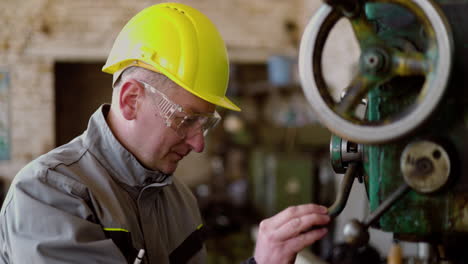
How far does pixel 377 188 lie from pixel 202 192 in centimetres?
511

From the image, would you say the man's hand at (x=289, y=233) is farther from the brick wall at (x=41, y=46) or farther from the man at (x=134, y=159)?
the brick wall at (x=41, y=46)

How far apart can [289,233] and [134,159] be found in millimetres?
562

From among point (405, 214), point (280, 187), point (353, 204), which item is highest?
point (405, 214)

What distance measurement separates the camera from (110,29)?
202 inches

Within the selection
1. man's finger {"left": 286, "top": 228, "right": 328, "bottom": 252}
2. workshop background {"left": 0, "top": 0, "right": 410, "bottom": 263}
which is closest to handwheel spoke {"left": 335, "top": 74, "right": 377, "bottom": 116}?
man's finger {"left": 286, "top": 228, "right": 328, "bottom": 252}

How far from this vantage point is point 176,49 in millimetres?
1372

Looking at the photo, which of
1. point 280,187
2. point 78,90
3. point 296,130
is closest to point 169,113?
point 280,187

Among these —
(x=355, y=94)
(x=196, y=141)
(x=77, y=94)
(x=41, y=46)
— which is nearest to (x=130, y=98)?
(x=196, y=141)

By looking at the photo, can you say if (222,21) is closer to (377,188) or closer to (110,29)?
(110,29)

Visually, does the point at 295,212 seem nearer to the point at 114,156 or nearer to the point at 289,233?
the point at 289,233

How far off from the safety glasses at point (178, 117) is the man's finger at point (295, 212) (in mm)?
493

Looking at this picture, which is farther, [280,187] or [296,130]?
[296,130]

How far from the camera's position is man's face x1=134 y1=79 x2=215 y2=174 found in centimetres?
138

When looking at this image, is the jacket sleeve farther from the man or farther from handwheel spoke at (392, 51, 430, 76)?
handwheel spoke at (392, 51, 430, 76)
